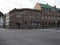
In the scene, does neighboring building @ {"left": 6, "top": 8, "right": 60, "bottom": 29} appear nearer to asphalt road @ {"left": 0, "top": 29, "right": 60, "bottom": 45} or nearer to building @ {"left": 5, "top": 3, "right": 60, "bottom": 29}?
building @ {"left": 5, "top": 3, "right": 60, "bottom": 29}

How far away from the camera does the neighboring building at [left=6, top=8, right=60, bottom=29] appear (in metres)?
71.6

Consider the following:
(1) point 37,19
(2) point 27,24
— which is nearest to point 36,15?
(1) point 37,19

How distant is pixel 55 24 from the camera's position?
268 ft

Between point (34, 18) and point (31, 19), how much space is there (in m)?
1.80

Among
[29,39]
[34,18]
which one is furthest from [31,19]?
[29,39]

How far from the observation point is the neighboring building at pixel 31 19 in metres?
71.6

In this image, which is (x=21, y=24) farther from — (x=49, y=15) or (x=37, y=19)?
(x=49, y=15)

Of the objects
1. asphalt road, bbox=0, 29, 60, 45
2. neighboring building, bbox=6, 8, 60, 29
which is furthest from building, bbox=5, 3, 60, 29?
asphalt road, bbox=0, 29, 60, 45

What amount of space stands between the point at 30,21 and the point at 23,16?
3960mm

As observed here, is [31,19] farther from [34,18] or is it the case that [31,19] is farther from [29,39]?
[29,39]

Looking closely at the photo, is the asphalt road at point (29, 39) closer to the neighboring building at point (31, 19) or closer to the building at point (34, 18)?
the neighboring building at point (31, 19)

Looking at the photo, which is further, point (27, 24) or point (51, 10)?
point (51, 10)

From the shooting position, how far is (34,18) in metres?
74.1

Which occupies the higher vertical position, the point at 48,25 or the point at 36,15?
the point at 36,15
